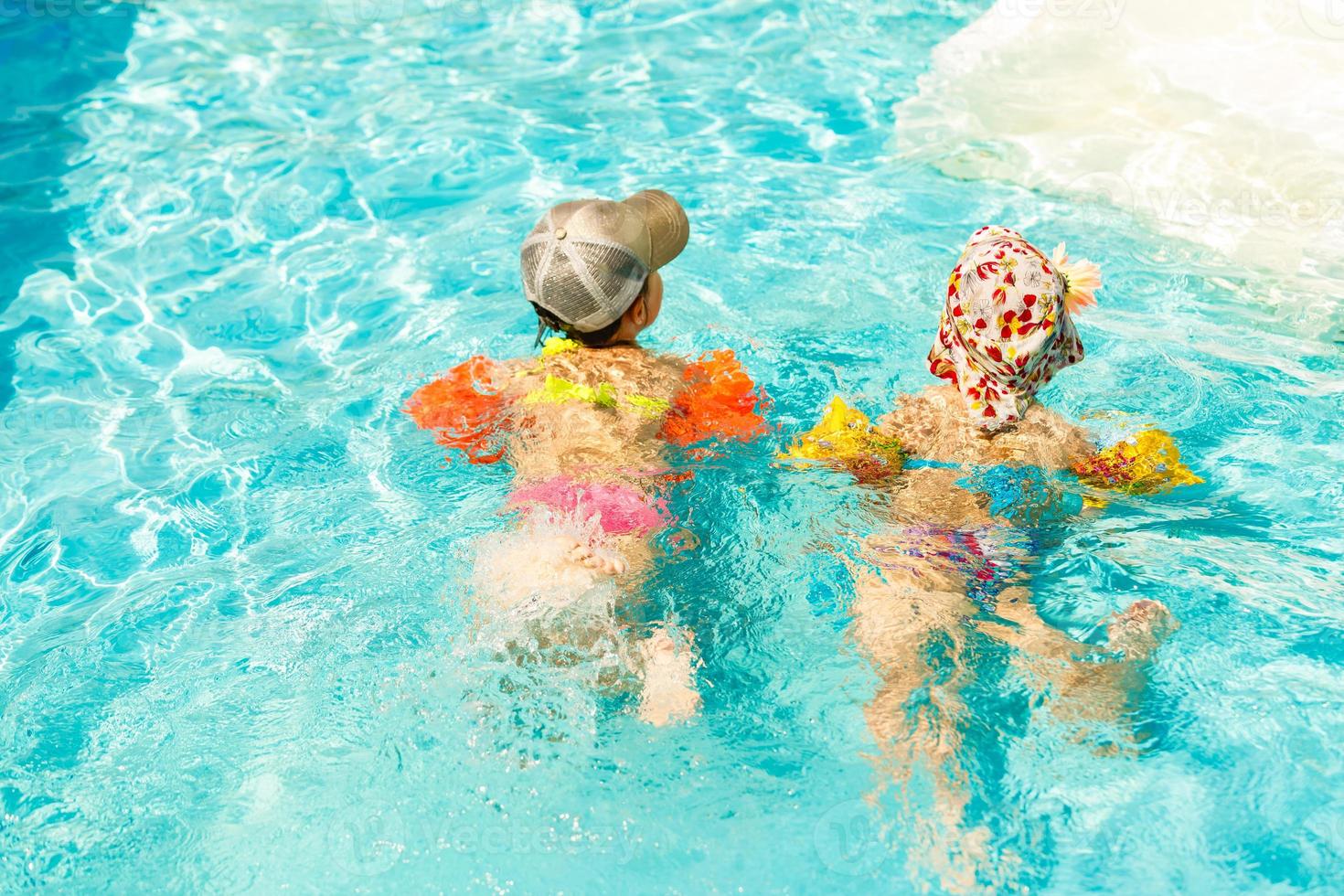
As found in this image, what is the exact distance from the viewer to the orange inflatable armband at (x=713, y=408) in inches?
163

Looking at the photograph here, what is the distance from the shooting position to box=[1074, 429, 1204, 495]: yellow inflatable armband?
12.6ft

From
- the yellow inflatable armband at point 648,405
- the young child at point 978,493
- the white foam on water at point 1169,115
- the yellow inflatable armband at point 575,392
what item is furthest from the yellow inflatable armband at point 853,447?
the white foam on water at point 1169,115

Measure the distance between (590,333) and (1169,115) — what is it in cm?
475

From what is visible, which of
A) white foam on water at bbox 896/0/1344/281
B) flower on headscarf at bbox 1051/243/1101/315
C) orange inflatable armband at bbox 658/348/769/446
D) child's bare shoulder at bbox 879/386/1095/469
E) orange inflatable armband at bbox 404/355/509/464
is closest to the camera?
flower on headscarf at bbox 1051/243/1101/315

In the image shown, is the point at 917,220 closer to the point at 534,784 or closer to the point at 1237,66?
the point at 1237,66

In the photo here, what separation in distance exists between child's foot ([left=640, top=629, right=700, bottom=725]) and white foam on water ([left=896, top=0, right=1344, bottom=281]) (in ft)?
13.4

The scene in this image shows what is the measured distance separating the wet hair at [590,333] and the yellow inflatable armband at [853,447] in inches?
32.7

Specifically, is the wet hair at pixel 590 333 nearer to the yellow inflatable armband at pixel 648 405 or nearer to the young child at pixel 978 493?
the yellow inflatable armband at pixel 648 405

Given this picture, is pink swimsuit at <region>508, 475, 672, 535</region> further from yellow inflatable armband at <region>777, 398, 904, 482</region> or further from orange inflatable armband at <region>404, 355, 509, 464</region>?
yellow inflatable armband at <region>777, 398, 904, 482</region>

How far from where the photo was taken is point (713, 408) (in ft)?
14.0

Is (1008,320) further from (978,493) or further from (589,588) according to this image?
(589,588)

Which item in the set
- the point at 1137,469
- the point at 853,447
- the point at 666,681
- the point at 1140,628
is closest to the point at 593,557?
the point at 666,681

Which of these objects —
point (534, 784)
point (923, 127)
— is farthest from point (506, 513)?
point (923, 127)

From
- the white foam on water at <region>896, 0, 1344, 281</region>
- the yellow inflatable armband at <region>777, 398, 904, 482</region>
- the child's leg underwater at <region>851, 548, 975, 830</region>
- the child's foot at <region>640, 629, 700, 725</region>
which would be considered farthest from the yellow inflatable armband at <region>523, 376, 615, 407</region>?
the white foam on water at <region>896, 0, 1344, 281</region>
